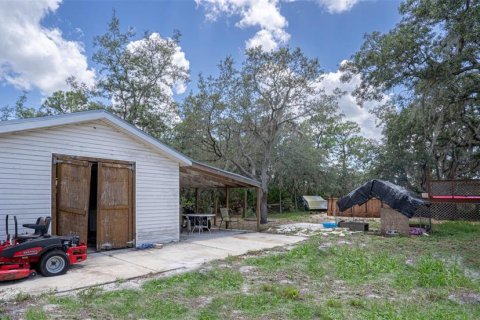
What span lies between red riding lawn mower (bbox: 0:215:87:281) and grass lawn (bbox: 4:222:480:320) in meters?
1.09

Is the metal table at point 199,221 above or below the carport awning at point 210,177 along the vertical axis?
A: below

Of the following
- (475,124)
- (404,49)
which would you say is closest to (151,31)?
(404,49)

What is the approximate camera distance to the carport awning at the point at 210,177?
33.8ft

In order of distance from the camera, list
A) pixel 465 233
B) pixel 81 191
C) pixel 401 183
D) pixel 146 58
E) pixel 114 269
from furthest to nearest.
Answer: pixel 401 183, pixel 146 58, pixel 465 233, pixel 81 191, pixel 114 269

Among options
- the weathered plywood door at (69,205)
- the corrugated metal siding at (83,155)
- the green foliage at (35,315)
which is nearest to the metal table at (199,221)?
the corrugated metal siding at (83,155)

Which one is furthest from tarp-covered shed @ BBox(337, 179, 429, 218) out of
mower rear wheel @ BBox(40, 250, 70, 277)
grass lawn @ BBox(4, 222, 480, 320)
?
mower rear wheel @ BBox(40, 250, 70, 277)

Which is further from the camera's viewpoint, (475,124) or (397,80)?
(475,124)

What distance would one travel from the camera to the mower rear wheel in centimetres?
546

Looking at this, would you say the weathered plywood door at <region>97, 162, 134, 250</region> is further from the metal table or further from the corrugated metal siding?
the metal table

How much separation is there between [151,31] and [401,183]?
1684cm

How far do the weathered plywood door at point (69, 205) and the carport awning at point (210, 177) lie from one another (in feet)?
11.1

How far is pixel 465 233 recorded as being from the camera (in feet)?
36.7

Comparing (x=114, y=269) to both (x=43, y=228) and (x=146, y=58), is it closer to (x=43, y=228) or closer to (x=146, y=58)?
(x=43, y=228)

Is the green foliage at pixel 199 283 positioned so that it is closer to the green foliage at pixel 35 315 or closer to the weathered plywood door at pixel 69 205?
the green foliage at pixel 35 315
